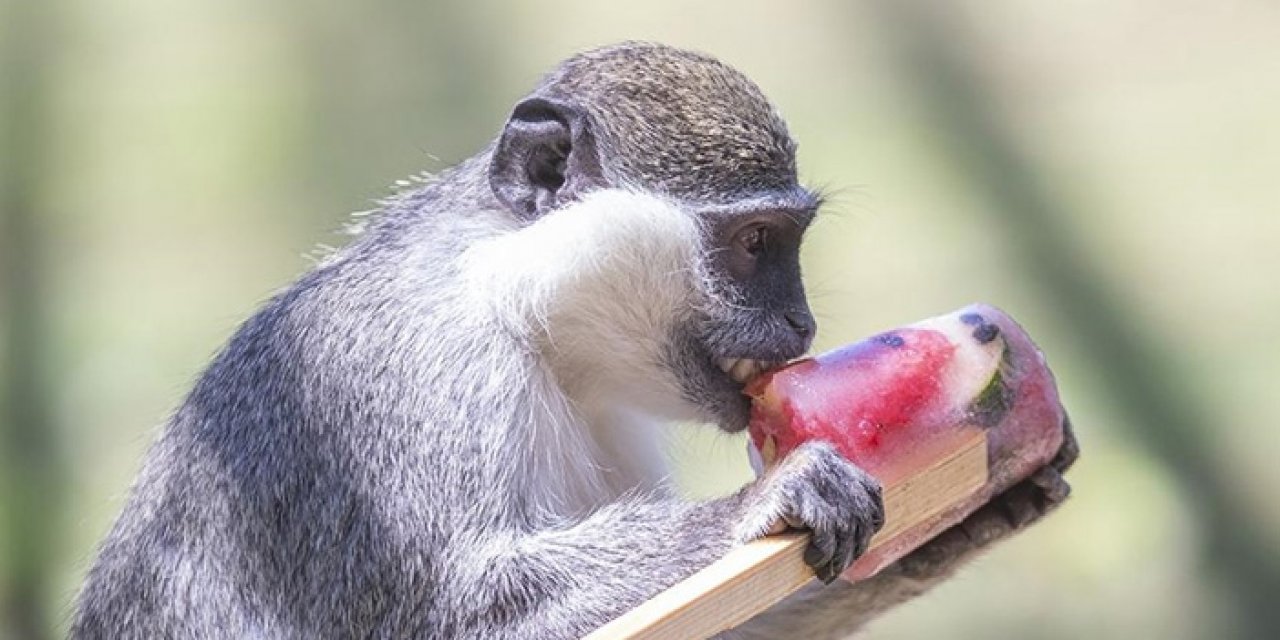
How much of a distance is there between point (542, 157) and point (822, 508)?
114 cm

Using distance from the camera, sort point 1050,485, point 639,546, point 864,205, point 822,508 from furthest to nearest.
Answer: point 864,205 → point 1050,485 → point 639,546 → point 822,508

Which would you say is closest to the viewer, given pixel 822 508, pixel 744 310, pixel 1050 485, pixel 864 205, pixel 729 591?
pixel 729 591

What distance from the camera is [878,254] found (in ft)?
25.3

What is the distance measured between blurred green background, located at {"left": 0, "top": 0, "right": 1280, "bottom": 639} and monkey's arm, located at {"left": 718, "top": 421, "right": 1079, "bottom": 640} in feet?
5.10

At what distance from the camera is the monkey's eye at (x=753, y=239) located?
420 centimetres

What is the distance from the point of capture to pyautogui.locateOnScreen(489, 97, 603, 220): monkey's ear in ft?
13.8

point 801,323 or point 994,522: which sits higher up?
point 801,323

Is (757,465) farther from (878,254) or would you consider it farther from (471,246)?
(878,254)

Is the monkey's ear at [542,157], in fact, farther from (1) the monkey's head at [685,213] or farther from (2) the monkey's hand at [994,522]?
(2) the monkey's hand at [994,522]

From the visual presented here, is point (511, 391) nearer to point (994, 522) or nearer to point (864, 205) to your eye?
point (994, 522)

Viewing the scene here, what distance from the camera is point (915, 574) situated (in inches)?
181

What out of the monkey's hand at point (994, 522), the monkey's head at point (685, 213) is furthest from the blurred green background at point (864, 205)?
the monkey's head at point (685, 213)

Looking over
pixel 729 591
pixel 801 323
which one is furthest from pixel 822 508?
pixel 801 323

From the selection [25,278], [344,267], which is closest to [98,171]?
[25,278]
